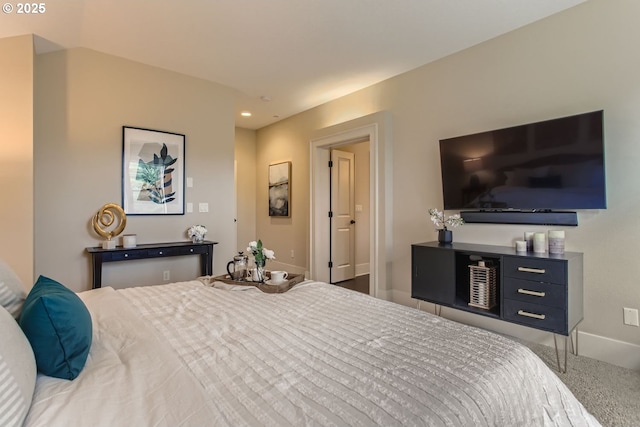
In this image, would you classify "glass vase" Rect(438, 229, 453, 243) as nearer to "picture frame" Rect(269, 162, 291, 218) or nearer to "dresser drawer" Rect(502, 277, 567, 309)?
"dresser drawer" Rect(502, 277, 567, 309)

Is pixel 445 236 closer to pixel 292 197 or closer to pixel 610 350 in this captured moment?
pixel 610 350

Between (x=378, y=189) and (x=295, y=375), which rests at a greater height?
(x=378, y=189)

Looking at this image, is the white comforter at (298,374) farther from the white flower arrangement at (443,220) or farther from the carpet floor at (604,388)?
the white flower arrangement at (443,220)

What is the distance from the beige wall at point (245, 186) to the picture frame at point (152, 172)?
7.55 feet

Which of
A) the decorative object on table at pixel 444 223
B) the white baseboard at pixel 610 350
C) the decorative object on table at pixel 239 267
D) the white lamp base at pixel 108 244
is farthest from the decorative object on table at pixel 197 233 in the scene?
the white baseboard at pixel 610 350

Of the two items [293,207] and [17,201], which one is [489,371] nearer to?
[17,201]

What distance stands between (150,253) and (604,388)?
154 inches

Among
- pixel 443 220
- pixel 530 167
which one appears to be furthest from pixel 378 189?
pixel 530 167

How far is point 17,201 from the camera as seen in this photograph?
2.77 metres

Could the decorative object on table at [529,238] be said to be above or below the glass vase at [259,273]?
above

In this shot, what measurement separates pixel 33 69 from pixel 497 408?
13.5 feet

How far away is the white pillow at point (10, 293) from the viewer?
105cm

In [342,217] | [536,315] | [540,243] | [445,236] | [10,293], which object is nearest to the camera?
[10,293]

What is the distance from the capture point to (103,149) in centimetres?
338
